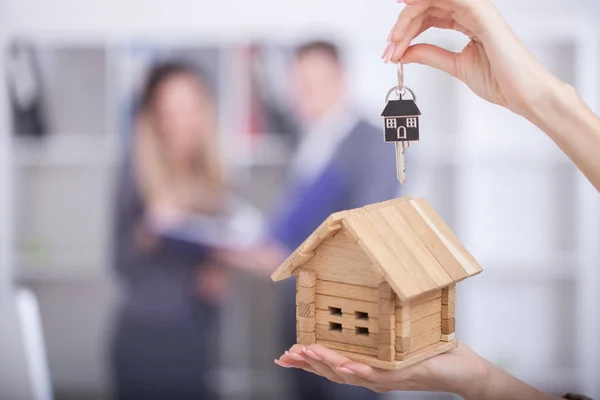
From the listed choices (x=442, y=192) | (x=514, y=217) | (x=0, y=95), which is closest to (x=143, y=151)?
(x=0, y=95)

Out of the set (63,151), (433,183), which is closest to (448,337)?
(433,183)

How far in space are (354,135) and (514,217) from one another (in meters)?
0.94

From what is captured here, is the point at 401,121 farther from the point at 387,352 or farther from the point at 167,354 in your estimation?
the point at 167,354

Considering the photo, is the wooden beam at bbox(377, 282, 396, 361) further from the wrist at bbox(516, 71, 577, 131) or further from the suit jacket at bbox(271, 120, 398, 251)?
the suit jacket at bbox(271, 120, 398, 251)

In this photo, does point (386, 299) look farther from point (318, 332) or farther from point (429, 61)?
point (429, 61)

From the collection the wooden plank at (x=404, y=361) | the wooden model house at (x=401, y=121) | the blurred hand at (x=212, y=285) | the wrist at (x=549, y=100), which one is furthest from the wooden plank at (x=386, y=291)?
the blurred hand at (x=212, y=285)

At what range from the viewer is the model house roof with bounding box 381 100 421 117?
1.34 meters

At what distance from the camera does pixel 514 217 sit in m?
3.84

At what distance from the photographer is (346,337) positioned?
1330 mm

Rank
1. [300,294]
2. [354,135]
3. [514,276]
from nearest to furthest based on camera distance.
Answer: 1. [300,294]
2. [354,135]
3. [514,276]

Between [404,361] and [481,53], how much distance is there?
53 cm

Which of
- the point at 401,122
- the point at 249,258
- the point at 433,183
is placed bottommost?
the point at 249,258

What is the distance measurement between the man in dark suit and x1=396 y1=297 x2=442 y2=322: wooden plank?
203cm

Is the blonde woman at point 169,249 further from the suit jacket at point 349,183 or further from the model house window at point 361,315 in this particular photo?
the model house window at point 361,315
